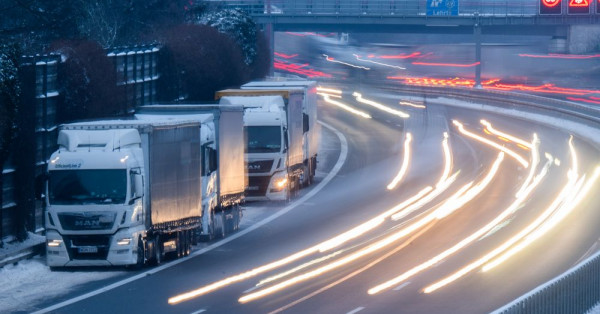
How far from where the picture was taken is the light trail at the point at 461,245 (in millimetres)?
22359

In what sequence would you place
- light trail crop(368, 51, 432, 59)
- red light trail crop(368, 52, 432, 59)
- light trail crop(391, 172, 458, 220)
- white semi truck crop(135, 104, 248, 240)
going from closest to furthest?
white semi truck crop(135, 104, 248, 240) < light trail crop(391, 172, 458, 220) < light trail crop(368, 51, 432, 59) < red light trail crop(368, 52, 432, 59)

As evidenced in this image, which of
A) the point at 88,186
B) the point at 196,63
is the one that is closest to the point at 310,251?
the point at 88,186

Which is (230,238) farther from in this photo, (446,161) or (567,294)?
(446,161)

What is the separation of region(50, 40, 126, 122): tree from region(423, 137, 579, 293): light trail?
458 inches

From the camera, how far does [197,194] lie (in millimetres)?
26625

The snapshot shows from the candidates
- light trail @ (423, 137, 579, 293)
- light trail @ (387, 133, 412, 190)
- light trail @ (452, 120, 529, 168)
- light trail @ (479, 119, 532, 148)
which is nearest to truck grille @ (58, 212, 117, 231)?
light trail @ (423, 137, 579, 293)

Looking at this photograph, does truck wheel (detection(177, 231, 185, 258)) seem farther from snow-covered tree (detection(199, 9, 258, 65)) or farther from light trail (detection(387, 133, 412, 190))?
snow-covered tree (detection(199, 9, 258, 65))

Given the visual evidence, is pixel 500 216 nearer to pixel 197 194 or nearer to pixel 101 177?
pixel 197 194

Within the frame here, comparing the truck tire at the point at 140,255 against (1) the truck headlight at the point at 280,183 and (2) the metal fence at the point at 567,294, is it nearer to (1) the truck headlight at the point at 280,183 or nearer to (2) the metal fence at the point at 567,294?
(2) the metal fence at the point at 567,294

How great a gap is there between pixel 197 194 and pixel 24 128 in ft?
14.6

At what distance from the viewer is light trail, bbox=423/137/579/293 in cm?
2291

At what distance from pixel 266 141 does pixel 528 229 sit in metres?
9.70

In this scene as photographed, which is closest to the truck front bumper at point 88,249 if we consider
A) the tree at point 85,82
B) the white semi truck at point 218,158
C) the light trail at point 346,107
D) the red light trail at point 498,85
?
the white semi truck at point 218,158

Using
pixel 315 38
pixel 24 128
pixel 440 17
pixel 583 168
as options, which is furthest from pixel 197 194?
pixel 315 38
